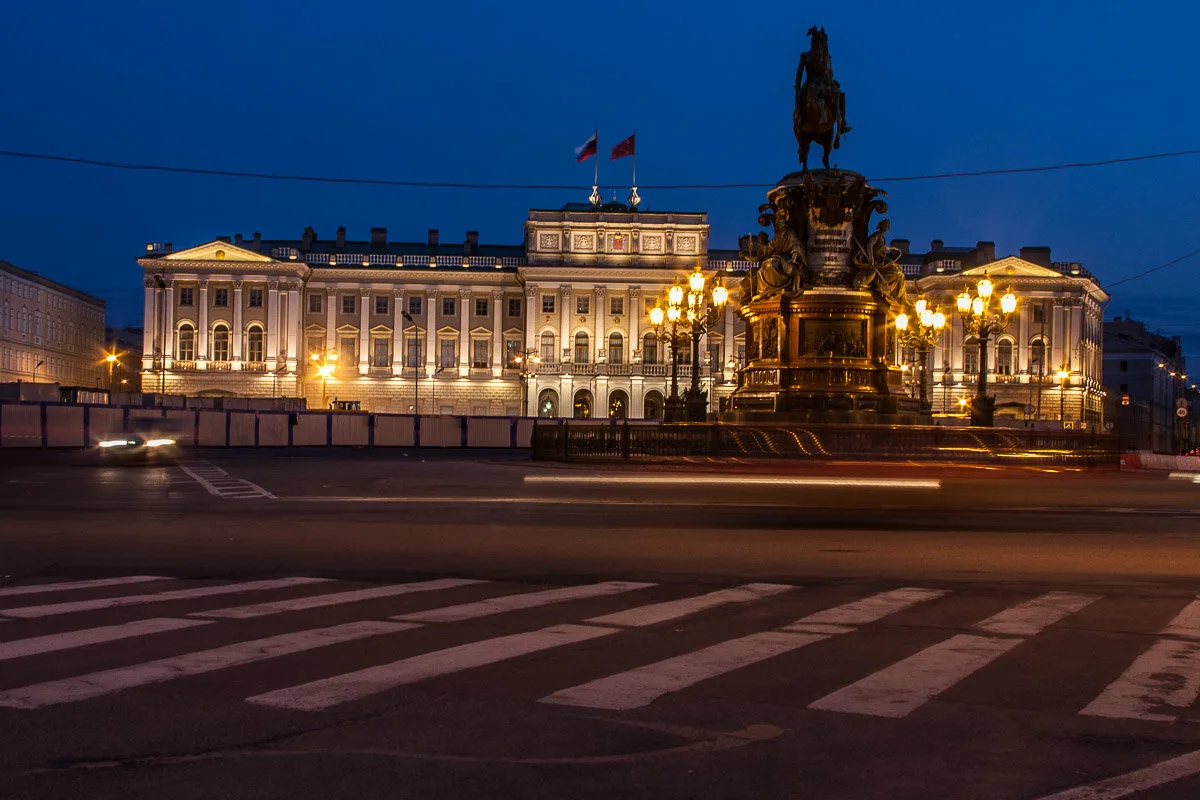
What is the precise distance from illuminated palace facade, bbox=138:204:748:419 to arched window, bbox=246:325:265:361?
4.8 inches

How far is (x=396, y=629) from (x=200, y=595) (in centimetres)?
233

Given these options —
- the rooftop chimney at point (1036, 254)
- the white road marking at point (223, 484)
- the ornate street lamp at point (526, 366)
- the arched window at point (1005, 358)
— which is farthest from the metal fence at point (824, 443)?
the rooftop chimney at point (1036, 254)

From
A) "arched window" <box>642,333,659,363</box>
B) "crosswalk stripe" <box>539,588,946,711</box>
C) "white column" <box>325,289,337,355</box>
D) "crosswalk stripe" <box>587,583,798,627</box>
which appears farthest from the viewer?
"white column" <box>325,289,337,355</box>

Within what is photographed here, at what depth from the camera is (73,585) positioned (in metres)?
10.8

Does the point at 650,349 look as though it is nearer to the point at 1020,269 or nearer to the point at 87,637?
the point at 1020,269

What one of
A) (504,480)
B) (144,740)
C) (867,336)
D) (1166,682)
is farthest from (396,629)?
(867,336)

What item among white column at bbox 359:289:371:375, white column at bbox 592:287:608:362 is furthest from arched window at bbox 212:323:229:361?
white column at bbox 592:287:608:362

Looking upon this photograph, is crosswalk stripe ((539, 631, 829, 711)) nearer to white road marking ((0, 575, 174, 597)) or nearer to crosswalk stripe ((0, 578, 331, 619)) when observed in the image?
crosswalk stripe ((0, 578, 331, 619))

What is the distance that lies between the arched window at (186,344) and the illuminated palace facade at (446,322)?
0.12m

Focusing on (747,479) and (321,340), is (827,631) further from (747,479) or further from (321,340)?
(321,340)

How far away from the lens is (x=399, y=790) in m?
4.96

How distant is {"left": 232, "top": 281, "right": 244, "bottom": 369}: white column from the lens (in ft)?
364

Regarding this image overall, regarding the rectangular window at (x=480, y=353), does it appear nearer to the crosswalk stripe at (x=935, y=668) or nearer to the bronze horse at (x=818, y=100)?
the bronze horse at (x=818, y=100)

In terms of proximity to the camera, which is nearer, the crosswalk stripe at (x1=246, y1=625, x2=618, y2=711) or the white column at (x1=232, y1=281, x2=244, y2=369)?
the crosswalk stripe at (x1=246, y1=625, x2=618, y2=711)
